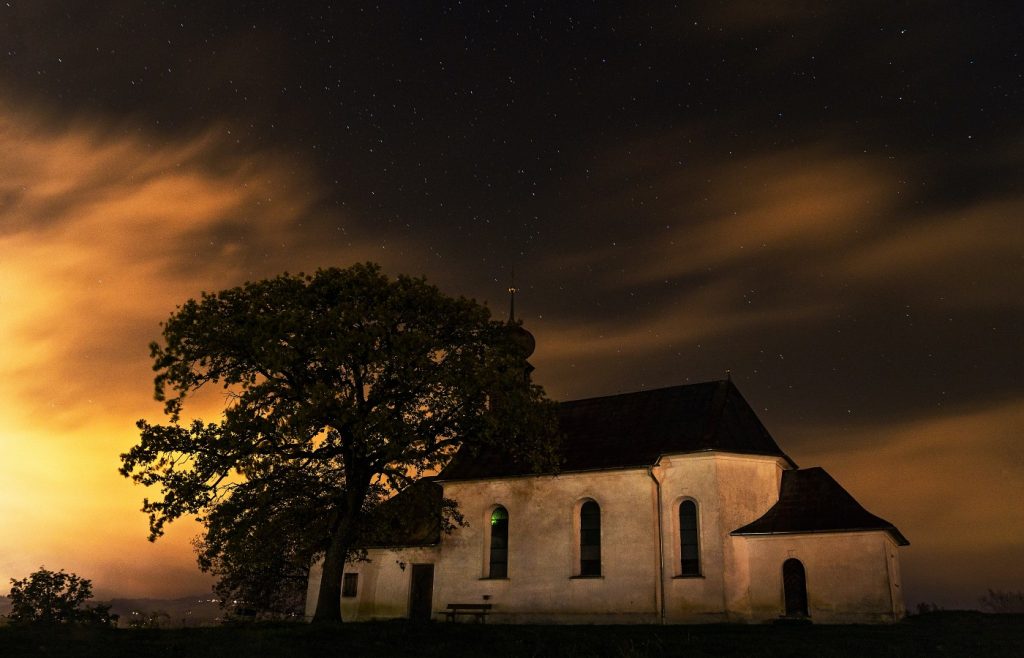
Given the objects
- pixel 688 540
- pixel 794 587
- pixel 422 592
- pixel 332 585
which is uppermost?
pixel 688 540

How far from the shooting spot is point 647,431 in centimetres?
3609

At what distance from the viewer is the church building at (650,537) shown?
31047 mm

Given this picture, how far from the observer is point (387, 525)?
31797 mm

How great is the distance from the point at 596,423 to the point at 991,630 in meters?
17.7

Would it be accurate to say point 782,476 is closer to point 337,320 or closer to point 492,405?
point 492,405

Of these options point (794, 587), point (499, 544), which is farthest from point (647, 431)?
point (794, 587)

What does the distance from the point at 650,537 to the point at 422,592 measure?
38.9ft

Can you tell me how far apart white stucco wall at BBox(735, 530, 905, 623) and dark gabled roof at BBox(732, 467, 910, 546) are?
30 centimetres

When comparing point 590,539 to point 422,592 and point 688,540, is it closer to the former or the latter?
point 688,540

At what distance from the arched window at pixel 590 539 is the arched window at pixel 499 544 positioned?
3772mm

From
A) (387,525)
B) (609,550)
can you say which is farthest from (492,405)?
(609,550)

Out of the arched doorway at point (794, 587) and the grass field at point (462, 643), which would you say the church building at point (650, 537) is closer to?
the arched doorway at point (794, 587)

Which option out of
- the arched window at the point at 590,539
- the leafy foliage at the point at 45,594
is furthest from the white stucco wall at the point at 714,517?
the leafy foliage at the point at 45,594

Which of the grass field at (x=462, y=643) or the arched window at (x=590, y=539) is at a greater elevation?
the arched window at (x=590, y=539)
